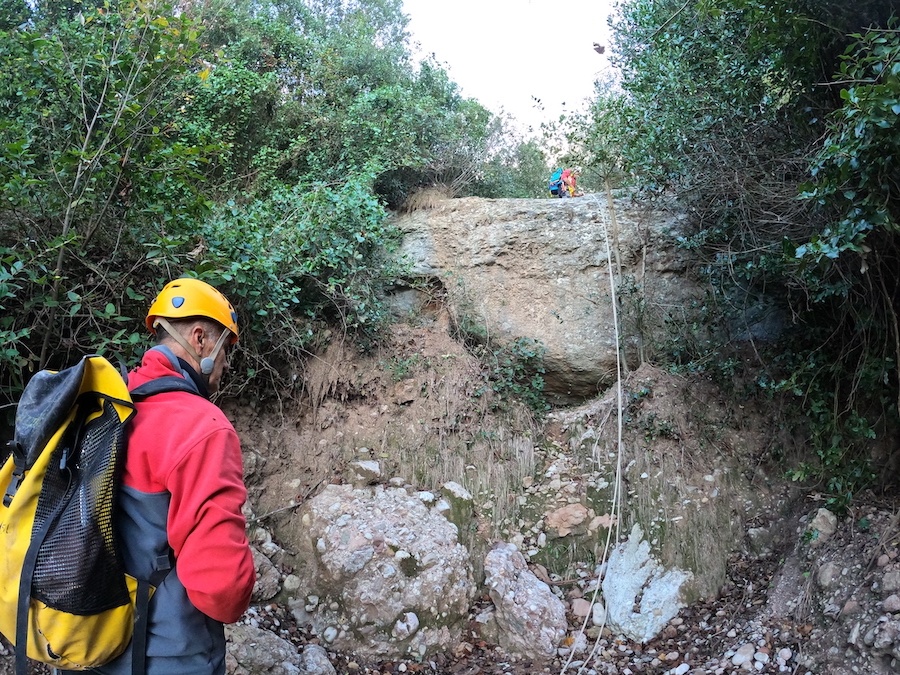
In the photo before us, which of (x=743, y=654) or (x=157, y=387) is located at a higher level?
(x=157, y=387)

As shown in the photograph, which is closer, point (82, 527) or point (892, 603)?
point (82, 527)

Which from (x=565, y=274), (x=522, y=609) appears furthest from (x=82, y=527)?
(x=565, y=274)

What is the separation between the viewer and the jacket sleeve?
1562 millimetres

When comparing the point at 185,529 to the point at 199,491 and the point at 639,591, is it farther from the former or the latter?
the point at 639,591

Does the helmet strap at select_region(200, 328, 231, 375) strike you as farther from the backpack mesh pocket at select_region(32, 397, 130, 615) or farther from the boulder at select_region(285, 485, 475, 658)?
the boulder at select_region(285, 485, 475, 658)

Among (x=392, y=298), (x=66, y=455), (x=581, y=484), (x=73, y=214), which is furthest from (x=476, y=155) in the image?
(x=66, y=455)

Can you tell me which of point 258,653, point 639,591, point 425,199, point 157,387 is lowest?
point 258,653

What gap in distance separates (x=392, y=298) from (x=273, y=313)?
1755 millimetres

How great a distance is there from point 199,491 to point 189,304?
0.69 meters

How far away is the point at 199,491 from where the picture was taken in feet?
5.16

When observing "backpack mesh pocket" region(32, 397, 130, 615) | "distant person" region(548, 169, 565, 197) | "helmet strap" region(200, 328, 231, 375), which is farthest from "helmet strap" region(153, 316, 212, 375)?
"distant person" region(548, 169, 565, 197)

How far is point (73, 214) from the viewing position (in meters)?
3.68

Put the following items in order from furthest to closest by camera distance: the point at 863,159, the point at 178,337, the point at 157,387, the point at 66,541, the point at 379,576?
the point at 379,576, the point at 863,159, the point at 178,337, the point at 157,387, the point at 66,541

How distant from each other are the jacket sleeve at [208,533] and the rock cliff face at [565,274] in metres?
4.68
